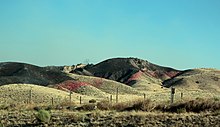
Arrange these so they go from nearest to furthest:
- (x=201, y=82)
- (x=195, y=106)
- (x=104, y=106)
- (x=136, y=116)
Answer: (x=136, y=116)
(x=195, y=106)
(x=104, y=106)
(x=201, y=82)

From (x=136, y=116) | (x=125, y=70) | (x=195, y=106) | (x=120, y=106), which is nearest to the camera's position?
(x=136, y=116)

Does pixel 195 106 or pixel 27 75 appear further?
pixel 27 75

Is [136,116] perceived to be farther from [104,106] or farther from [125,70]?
[125,70]

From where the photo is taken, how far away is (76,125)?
26.8 meters

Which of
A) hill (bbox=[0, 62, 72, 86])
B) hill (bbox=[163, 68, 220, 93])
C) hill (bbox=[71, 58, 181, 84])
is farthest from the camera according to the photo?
hill (bbox=[71, 58, 181, 84])

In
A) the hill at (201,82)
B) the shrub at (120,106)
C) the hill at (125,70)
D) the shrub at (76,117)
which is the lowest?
the shrub at (76,117)

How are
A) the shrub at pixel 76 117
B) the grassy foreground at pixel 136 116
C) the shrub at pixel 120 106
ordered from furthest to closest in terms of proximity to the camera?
the shrub at pixel 120 106 < the shrub at pixel 76 117 < the grassy foreground at pixel 136 116

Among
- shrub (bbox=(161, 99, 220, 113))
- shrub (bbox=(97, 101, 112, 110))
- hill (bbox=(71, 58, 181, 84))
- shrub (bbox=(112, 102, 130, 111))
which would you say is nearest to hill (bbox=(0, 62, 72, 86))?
hill (bbox=(71, 58, 181, 84))

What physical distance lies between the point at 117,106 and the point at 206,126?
9446 mm

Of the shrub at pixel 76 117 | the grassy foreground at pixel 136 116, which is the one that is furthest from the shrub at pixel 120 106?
the shrub at pixel 76 117

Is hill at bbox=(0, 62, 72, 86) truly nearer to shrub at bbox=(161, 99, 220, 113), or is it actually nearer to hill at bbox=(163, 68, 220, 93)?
hill at bbox=(163, 68, 220, 93)

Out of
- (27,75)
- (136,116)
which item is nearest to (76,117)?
(136,116)

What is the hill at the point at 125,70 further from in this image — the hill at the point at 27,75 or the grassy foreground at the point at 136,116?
the grassy foreground at the point at 136,116

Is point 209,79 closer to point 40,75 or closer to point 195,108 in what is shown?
point 40,75
